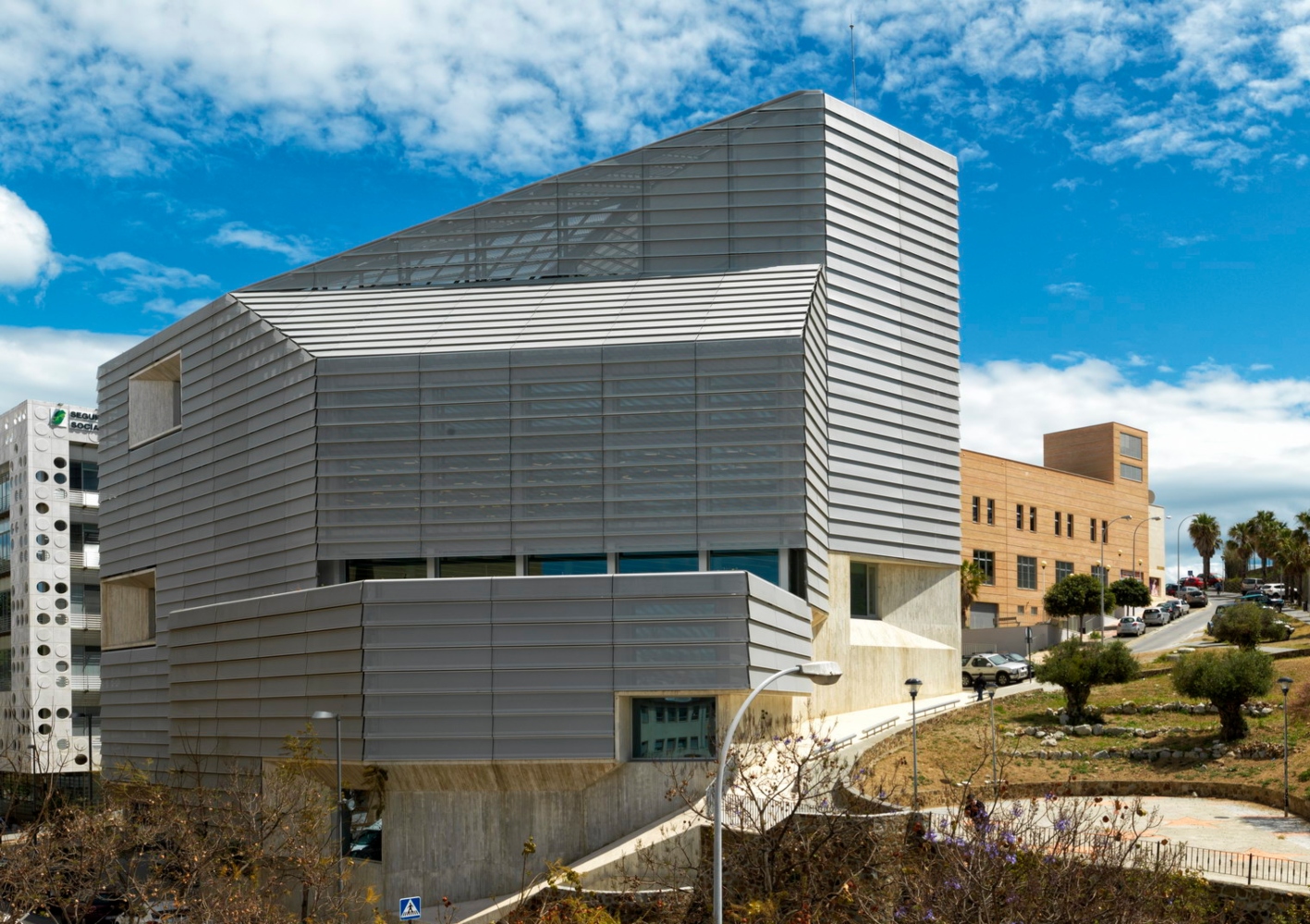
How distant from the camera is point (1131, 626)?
288 ft

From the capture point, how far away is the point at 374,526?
1729 inches

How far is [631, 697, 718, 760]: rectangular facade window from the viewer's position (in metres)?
36.4

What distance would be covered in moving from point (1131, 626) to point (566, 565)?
57067mm

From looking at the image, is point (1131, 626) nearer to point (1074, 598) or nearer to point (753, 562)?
point (1074, 598)

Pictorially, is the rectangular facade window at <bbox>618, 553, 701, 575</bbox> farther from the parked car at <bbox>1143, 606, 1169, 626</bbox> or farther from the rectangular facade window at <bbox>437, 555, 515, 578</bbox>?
the parked car at <bbox>1143, 606, 1169, 626</bbox>

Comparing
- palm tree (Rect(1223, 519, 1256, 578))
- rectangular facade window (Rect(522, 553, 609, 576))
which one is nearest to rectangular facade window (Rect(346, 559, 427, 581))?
rectangular facade window (Rect(522, 553, 609, 576))

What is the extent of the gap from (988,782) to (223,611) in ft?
85.5

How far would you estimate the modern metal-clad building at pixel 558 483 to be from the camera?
37031mm

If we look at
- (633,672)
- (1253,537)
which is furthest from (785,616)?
(1253,537)

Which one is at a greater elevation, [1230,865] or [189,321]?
[189,321]

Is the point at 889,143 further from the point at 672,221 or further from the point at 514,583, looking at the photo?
the point at 514,583

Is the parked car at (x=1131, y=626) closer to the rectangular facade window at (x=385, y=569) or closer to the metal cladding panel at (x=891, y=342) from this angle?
the metal cladding panel at (x=891, y=342)

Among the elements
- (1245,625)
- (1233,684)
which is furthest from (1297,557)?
(1233,684)

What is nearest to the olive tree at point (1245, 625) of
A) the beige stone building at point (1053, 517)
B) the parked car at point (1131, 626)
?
the beige stone building at point (1053, 517)
